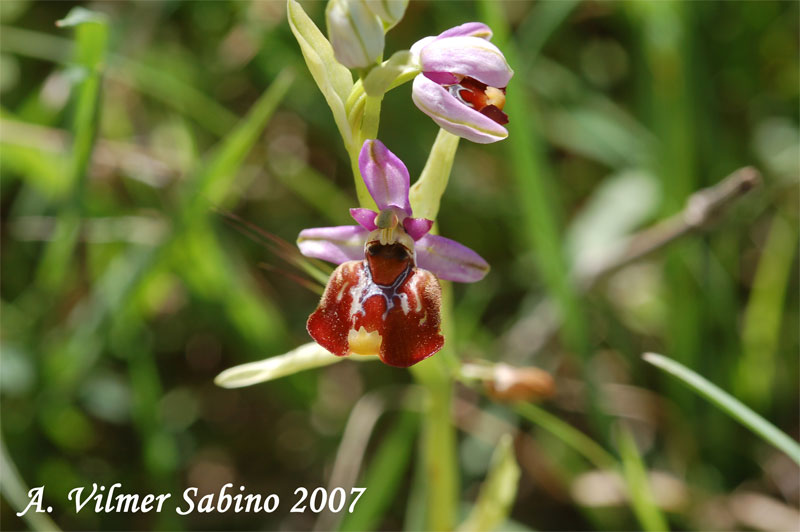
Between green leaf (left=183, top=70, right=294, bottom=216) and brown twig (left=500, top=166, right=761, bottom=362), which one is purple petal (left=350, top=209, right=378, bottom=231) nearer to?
green leaf (left=183, top=70, right=294, bottom=216)

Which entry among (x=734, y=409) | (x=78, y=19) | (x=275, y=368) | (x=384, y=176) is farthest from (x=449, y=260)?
(x=78, y=19)

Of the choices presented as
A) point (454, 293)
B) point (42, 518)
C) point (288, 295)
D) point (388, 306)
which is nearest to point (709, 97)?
point (454, 293)

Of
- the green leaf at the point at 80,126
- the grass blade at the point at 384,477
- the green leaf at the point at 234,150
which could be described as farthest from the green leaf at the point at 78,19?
the grass blade at the point at 384,477

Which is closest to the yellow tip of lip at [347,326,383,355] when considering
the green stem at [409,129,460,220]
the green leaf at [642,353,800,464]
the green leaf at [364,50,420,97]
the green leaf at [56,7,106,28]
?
the green stem at [409,129,460,220]

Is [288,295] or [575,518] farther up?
[288,295]

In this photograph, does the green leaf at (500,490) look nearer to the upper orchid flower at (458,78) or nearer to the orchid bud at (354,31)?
the upper orchid flower at (458,78)

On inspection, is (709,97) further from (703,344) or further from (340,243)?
(340,243)
